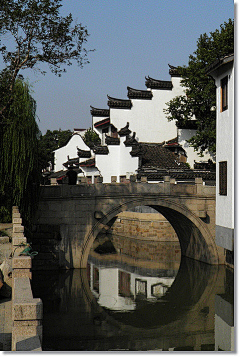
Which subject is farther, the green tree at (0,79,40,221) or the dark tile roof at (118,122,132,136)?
the dark tile roof at (118,122,132,136)

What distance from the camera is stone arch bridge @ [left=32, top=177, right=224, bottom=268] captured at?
19594 millimetres

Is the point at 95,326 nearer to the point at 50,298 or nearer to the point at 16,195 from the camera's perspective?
the point at 50,298

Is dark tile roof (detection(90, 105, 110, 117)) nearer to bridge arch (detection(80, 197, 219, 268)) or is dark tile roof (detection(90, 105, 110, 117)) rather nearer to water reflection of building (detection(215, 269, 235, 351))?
bridge arch (detection(80, 197, 219, 268))

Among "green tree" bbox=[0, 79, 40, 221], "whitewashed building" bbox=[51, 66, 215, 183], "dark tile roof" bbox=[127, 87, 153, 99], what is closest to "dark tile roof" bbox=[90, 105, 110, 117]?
"whitewashed building" bbox=[51, 66, 215, 183]

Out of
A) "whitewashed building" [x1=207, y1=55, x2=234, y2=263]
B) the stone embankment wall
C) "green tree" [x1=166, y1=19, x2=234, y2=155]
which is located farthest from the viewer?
the stone embankment wall

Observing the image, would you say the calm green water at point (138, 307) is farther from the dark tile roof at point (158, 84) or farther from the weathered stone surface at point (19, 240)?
the dark tile roof at point (158, 84)

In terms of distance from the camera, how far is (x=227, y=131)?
15398 mm

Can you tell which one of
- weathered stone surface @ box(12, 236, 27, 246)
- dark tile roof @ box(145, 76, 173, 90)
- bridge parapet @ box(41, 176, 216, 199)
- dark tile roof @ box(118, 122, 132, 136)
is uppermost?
dark tile roof @ box(145, 76, 173, 90)

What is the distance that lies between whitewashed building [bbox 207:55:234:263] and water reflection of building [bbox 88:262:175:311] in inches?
152

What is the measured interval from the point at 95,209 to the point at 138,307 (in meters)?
5.00

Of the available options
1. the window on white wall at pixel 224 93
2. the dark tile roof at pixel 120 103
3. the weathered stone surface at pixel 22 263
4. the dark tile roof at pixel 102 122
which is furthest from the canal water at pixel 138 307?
the dark tile roof at pixel 102 122

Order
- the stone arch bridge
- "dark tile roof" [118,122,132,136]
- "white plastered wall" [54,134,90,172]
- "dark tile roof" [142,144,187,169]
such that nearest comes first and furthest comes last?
1. the stone arch bridge
2. "dark tile roof" [142,144,187,169]
3. "dark tile roof" [118,122,132,136]
4. "white plastered wall" [54,134,90,172]

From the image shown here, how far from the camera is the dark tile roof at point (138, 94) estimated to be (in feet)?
112

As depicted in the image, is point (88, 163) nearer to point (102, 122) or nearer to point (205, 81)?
point (102, 122)
